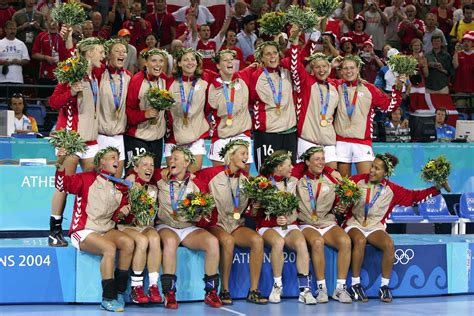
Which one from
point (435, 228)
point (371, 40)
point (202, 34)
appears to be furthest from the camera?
point (371, 40)

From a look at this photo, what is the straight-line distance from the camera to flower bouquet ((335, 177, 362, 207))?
10.2 m

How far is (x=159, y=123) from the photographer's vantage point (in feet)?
34.6

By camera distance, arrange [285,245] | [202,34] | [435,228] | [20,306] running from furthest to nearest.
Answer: [202,34]
[435,228]
[285,245]
[20,306]

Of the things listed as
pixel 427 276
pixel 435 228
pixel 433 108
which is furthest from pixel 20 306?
pixel 433 108

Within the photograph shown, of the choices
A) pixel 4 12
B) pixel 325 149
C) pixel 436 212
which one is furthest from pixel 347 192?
pixel 4 12

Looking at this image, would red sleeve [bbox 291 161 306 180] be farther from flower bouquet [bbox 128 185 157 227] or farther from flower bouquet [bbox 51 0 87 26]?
flower bouquet [bbox 51 0 87 26]

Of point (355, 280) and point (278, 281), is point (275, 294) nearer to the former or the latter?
point (278, 281)

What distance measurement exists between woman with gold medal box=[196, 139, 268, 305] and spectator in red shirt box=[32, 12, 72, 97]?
219 inches

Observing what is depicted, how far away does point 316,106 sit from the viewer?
10859 mm

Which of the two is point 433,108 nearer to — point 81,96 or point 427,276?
point 427,276

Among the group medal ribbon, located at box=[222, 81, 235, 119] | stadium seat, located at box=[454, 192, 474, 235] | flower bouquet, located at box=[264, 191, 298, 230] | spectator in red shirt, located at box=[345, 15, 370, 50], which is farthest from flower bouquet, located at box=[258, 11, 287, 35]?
spectator in red shirt, located at box=[345, 15, 370, 50]

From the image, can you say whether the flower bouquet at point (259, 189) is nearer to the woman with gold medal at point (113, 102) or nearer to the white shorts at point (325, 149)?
the white shorts at point (325, 149)

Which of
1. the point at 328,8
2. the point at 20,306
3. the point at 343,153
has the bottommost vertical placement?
the point at 20,306

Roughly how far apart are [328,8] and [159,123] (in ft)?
6.83
